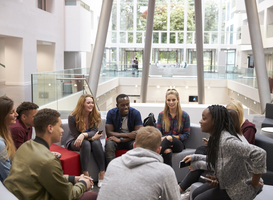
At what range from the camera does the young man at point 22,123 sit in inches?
137

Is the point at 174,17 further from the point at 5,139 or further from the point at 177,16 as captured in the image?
the point at 5,139

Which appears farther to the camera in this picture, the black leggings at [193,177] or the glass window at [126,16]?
the glass window at [126,16]

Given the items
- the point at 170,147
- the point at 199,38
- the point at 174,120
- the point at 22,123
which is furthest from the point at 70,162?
the point at 199,38

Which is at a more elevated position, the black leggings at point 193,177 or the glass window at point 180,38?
the glass window at point 180,38

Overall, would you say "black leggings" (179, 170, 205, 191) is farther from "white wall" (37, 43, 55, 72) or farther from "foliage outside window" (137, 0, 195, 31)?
"foliage outside window" (137, 0, 195, 31)

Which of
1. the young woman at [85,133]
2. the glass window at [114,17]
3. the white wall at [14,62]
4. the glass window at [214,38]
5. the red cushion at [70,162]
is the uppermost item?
the glass window at [114,17]

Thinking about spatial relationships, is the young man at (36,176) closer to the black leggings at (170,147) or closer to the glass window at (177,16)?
the black leggings at (170,147)

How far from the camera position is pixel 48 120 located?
244 centimetres

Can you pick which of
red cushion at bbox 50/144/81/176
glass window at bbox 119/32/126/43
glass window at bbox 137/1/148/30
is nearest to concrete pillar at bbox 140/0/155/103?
red cushion at bbox 50/144/81/176

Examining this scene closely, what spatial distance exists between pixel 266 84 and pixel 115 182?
8.29 m

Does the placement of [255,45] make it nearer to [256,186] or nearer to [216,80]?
[256,186]

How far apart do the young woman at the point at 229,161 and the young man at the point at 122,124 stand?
6.26ft

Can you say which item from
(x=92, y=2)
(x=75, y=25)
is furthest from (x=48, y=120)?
(x=92, y=2)

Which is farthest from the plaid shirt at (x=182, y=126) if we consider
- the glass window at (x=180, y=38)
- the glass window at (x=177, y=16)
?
the glass window at (x=177, y=16)
